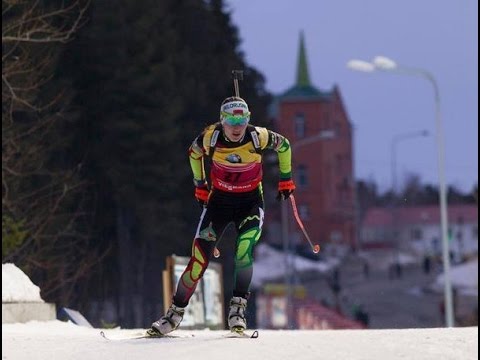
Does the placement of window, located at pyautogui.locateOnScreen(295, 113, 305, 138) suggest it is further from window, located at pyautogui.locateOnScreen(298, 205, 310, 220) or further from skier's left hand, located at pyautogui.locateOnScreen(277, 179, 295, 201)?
skier's left hand, located at pyautogui.locateOnScreen(277, 179, 295, 201)

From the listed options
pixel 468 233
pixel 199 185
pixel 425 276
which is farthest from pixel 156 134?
pixel 468 233

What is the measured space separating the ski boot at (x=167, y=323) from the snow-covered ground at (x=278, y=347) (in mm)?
388

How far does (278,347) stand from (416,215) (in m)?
142

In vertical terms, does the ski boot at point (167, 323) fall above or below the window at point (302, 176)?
below

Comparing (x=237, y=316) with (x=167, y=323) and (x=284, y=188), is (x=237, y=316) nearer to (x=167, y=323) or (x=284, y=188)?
(x=167, y=323)

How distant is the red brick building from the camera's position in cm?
10306

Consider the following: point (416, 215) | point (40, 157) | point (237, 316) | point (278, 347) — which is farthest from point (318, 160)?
point (278, 347)

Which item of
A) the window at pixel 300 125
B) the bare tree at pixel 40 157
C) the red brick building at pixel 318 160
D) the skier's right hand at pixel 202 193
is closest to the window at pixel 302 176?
the red brick building at pixel 318 160

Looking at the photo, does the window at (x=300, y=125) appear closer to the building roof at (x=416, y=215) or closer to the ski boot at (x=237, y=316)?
the building roof at (x=416, y=215)

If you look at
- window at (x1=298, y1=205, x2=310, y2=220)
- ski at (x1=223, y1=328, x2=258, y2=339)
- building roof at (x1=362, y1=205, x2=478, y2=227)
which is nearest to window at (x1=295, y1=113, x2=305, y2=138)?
window at (x1=298, y1=205, x2=310, y2=220)

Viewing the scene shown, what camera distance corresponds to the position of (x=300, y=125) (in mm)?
103188

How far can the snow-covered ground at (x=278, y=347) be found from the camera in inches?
365

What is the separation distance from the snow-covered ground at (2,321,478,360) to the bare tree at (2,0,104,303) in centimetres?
1144

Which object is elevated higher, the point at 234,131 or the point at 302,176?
the point at 302,176
